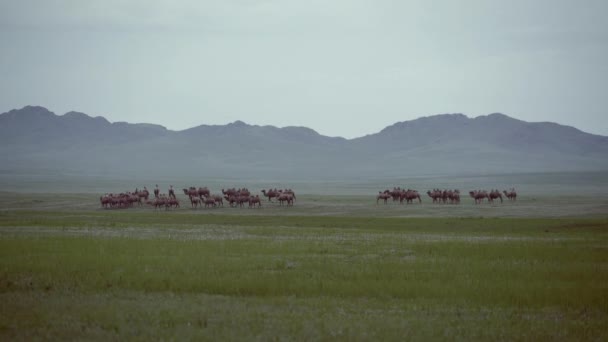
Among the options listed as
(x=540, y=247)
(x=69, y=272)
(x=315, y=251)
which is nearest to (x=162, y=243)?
(x=315, y=251)

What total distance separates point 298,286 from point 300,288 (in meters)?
0.17

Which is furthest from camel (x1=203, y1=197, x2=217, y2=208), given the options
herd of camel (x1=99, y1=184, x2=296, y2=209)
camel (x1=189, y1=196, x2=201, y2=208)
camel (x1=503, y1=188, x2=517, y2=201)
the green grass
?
the green grass

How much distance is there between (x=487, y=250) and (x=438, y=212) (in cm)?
2820

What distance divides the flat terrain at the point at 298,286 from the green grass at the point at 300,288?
0.13 feet

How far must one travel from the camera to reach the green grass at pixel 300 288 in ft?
44.2

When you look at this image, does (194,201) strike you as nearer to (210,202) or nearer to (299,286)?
(210,202)

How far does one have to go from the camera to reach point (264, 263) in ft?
70.7

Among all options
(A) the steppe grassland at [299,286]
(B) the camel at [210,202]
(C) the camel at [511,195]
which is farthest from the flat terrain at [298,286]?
(C) the camel at [511,195]

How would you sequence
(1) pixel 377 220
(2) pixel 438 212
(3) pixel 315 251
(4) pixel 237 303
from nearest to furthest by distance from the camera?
(4) pixel 237 303, (3) pixel 315 251, (1) pixel 377 220, (2) pixel 438 212

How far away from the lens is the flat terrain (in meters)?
13.5

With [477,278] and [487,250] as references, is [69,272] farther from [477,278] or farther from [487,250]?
[487,250]

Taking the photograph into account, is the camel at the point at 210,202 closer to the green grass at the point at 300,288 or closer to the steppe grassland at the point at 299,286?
the steppe grassland at the point at 299,286

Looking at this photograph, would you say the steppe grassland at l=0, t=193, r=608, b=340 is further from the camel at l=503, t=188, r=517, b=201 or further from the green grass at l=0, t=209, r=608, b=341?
the camel at l=503, t=188, r=517, b=201

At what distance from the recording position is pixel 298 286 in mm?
17859
